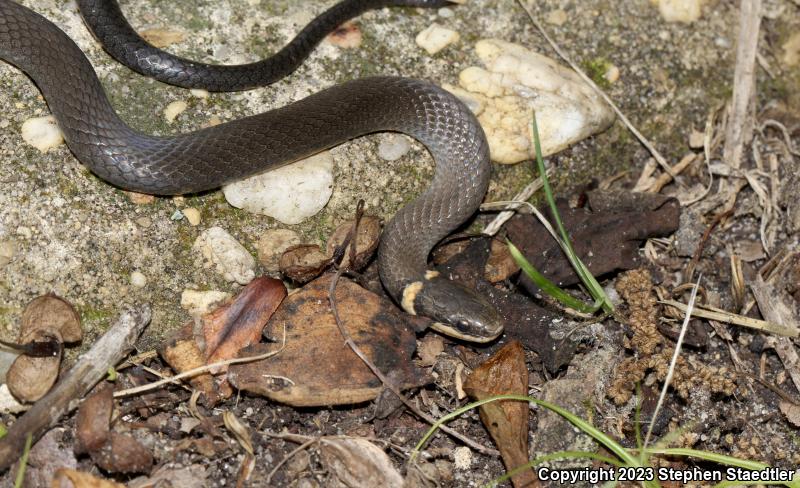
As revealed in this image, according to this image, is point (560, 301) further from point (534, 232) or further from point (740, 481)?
point (740, 481)

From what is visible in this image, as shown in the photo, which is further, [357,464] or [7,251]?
[7,251]

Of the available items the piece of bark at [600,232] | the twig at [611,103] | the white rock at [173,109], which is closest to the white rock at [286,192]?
the white rock at [173,109]

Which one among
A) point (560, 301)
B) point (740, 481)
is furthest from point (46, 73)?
point (740, 481)

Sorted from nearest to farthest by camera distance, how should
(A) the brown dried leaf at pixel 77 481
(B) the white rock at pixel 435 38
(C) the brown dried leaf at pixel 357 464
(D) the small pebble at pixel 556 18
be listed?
(A) the brown dried leaf at pixel 77 481 < (C) the brown dried leaf at pixel 357 464 < (B) the white rock at pixel 435 38 < (D) the small pebble at pixel 556 18

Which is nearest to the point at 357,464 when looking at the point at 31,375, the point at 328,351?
the point at 328,351

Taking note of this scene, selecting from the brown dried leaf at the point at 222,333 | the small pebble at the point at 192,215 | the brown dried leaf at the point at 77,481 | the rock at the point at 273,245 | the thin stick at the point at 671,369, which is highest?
the small pebble at the point at 192,215

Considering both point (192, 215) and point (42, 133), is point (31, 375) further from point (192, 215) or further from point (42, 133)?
point (42, 133)

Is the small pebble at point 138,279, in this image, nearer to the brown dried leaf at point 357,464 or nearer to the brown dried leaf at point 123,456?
the brown dried leaf at point 123,456
